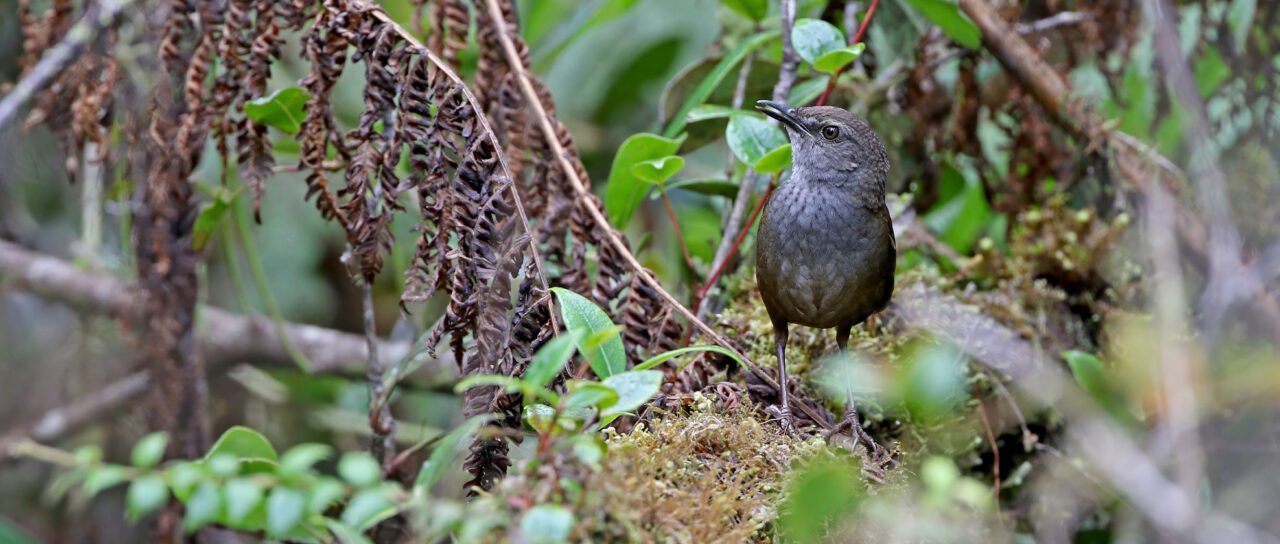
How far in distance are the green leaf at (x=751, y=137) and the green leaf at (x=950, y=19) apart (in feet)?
2.29

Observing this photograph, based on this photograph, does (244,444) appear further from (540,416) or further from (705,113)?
(705,113)

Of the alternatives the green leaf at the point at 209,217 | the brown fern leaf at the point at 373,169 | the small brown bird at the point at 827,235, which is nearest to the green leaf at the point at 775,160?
the small brown bird at the point at 827,235

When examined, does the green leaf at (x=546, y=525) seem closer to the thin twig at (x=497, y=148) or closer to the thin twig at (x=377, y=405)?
the thin twig at (x=497, y=148)

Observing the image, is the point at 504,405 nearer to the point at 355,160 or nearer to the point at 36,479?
the point at 355,160

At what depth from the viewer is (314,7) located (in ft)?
10.4

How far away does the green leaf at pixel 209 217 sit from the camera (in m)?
3.49

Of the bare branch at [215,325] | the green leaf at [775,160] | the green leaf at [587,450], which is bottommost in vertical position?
the bare branch at [215,325]

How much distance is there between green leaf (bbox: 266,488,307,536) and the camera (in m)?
1.49

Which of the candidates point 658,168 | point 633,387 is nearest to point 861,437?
point 658,168

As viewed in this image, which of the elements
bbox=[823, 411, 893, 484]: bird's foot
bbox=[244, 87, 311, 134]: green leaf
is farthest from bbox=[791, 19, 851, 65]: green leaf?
bbox=[244, 87, 311, 134]: green leaf

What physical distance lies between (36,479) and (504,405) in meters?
4.01

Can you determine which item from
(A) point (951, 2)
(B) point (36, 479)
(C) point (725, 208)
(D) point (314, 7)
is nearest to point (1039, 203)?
(A) point (951, 2)

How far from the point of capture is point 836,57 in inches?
125

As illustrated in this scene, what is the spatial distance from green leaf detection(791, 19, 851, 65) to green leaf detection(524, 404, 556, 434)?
1562mm
